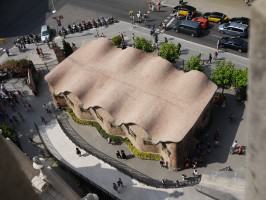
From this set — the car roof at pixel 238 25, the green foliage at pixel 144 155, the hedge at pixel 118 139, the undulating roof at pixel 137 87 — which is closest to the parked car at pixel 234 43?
the car roof at pixel 238 25

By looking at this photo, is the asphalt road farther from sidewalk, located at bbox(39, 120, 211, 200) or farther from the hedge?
sidewalk, located at bbox(39, 120, 211, 200)

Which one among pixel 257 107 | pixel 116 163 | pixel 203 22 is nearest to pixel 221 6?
pixel 203 22

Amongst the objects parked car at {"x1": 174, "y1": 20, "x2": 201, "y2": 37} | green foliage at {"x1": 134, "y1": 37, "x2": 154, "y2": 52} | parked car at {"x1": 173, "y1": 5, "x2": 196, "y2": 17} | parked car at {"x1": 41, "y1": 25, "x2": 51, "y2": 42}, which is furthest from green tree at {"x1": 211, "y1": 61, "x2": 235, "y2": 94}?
parked car at {"x1": 41, "y1": 25, "x2": 51, "y2": 42}

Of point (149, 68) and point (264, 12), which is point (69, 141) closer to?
point (149, 68)

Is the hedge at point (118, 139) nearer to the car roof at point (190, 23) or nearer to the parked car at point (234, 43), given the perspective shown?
the parked car at point (234, 43)

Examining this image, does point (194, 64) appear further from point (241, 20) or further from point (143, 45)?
point (241, 20)

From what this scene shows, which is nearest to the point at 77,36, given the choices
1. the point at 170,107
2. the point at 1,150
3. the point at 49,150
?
the point at 49,150
